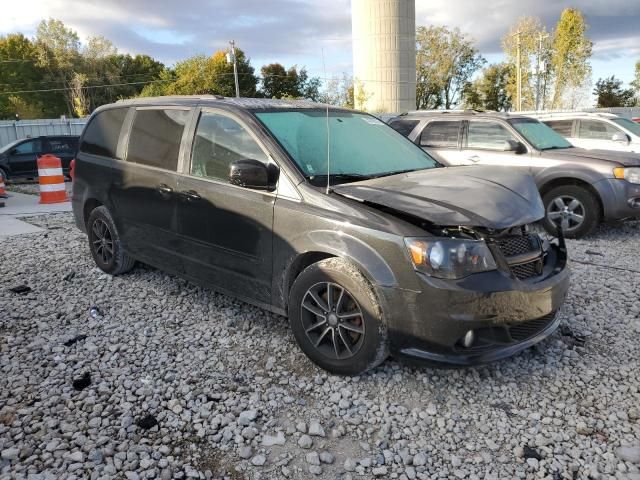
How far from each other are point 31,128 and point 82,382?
2593 cm

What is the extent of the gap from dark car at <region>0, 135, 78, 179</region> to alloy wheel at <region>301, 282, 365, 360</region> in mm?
15833

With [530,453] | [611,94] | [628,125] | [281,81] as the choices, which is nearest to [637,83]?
[611,94]

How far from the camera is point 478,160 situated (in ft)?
25.7

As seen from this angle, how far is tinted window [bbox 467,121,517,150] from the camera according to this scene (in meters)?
7.75

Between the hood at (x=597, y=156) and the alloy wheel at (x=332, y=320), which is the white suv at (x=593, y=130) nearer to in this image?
the hood at (x=597, y=156)

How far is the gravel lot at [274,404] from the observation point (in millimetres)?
2584

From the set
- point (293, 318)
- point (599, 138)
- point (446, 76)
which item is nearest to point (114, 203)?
point (293, 318)

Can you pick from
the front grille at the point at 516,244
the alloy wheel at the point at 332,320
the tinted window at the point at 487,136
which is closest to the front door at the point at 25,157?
the tinted window at the point at 487,136

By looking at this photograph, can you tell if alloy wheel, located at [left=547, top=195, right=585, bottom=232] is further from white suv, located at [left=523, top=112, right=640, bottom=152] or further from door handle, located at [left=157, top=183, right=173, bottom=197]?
door handle, located at [left=157, top=183, right=173, bottom=197]

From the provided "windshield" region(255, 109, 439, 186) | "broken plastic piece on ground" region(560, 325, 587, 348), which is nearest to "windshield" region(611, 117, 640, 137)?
"windshield" region(255, 109, 439, 186)

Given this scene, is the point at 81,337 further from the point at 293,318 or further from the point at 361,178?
the point at 361,178

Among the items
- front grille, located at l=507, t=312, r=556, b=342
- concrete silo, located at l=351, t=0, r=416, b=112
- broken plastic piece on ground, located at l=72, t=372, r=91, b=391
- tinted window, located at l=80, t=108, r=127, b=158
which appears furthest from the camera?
concrete silo, located at l=351, t=0, r=416, b=112

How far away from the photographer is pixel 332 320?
3289 millimetres

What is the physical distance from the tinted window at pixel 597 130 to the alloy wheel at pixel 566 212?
15.2 feet
